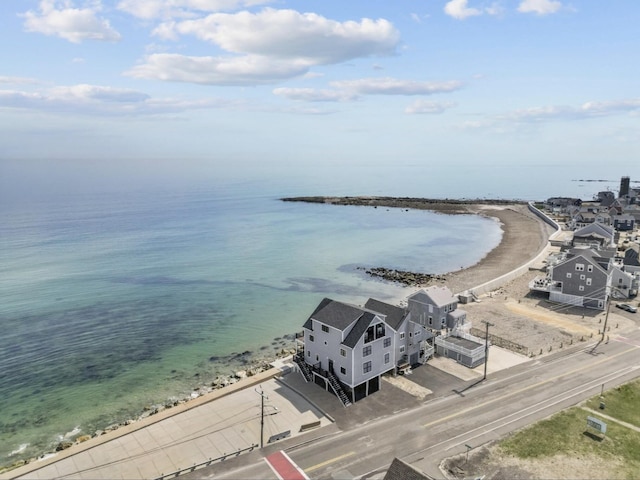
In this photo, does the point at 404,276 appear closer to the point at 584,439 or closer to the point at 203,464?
the point at 584,439

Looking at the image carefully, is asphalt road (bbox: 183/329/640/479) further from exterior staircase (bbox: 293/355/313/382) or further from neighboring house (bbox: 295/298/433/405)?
exterior staircase (bbox: 293/355/313/382)

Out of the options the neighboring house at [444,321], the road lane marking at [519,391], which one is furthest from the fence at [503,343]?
the road lane marking at [519,391]

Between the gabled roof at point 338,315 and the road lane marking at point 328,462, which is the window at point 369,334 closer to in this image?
the gabled roof at point 338,315

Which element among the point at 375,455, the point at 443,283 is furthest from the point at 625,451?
the point at 443,283

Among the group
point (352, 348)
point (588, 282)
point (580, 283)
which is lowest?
point (352, 348)

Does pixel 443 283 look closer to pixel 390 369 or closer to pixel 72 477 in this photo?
pixel 390 369

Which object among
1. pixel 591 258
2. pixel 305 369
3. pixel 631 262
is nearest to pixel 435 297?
pixel 305 369
